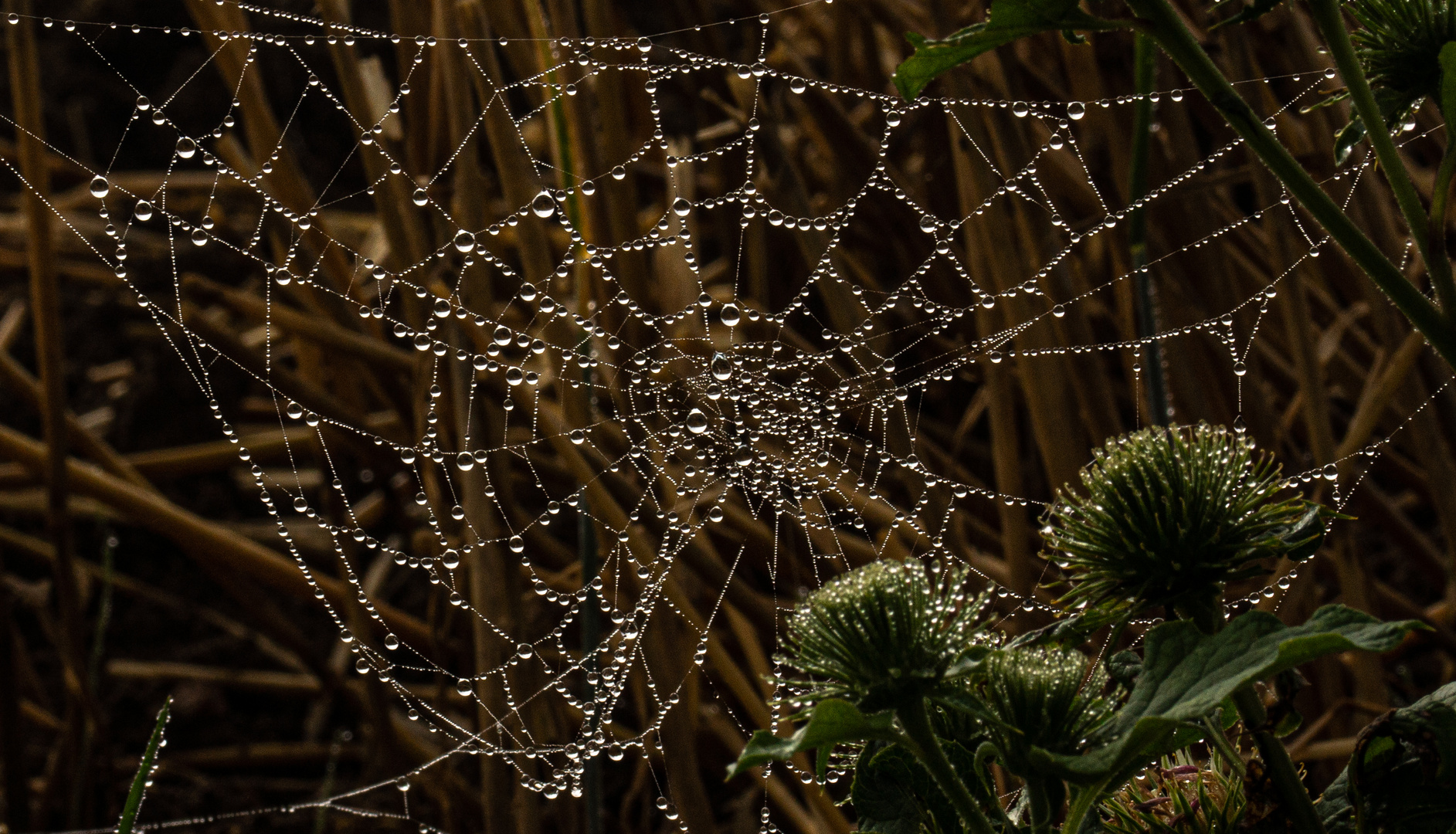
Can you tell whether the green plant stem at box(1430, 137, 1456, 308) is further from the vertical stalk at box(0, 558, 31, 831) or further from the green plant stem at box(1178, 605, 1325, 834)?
the vertical stalk at box(0, 558, 31, 831)

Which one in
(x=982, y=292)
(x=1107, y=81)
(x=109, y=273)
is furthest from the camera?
(x=109, y=273)

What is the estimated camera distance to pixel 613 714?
4.20ft

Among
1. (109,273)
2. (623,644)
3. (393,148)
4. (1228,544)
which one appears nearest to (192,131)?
(109,273)

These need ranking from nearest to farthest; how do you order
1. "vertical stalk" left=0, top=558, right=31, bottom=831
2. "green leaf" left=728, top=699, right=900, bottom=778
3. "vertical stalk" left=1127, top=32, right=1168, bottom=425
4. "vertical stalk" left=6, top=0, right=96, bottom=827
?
1. "green leaf" left=728, top=699, right=900, bottom=778
2. "vertical stalk" left=1127, top=32, right=1168, bottom=425
3. "vertical stalk" left=6, top=0, right=96, bottom=827
4. "vertical stalk" left=0, top=558, right=31, bottom=831

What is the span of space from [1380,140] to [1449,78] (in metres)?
0.03

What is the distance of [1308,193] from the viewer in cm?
32

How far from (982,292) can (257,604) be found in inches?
36.0

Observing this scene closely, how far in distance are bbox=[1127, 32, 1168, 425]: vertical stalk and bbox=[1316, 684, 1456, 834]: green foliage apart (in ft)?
1.25

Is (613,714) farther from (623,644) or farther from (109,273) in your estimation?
(109,273)

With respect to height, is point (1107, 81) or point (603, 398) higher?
point (1107, 81)

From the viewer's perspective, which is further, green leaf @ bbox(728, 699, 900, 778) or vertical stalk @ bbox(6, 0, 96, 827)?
vertical stalk @ bbox(6, 0, 96, 827)

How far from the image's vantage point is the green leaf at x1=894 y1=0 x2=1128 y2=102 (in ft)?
1.10

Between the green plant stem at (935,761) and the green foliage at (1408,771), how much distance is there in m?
0.12

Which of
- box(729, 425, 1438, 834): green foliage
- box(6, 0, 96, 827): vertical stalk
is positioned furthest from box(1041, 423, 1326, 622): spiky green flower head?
box(6, 0, 96, 827): vertical stalk
